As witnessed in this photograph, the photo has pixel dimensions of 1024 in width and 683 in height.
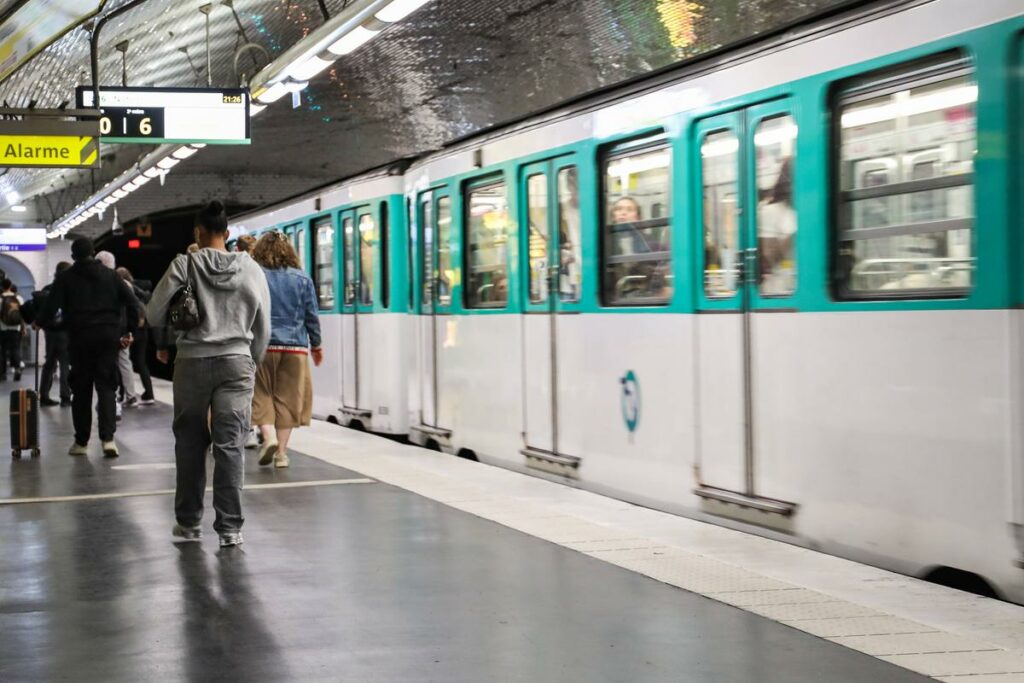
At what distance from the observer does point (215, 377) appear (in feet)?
24.5

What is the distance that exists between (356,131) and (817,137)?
838 inches

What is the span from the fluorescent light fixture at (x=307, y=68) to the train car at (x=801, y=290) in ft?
7.50

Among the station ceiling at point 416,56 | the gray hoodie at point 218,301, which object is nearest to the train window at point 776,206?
the gray hoodie at point 218,301

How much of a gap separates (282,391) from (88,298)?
2.00 m

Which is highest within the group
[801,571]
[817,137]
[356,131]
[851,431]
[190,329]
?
[356,131]

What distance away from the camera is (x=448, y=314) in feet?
40.4

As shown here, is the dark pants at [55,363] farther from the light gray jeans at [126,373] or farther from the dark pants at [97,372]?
the dark pants at [97,372]

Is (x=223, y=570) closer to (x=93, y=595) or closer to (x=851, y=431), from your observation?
(x=93, y=595)

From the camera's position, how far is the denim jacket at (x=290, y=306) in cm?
1095

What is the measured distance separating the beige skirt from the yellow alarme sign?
494cm

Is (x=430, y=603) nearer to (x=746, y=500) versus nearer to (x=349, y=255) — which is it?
→ (x=746, y=500)

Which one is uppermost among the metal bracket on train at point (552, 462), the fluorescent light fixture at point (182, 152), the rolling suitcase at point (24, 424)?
the fluorescent light fixture at point (182, 152)

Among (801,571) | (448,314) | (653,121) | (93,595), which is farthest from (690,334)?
(448,314)

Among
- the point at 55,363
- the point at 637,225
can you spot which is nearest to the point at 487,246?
the point at 637,225
